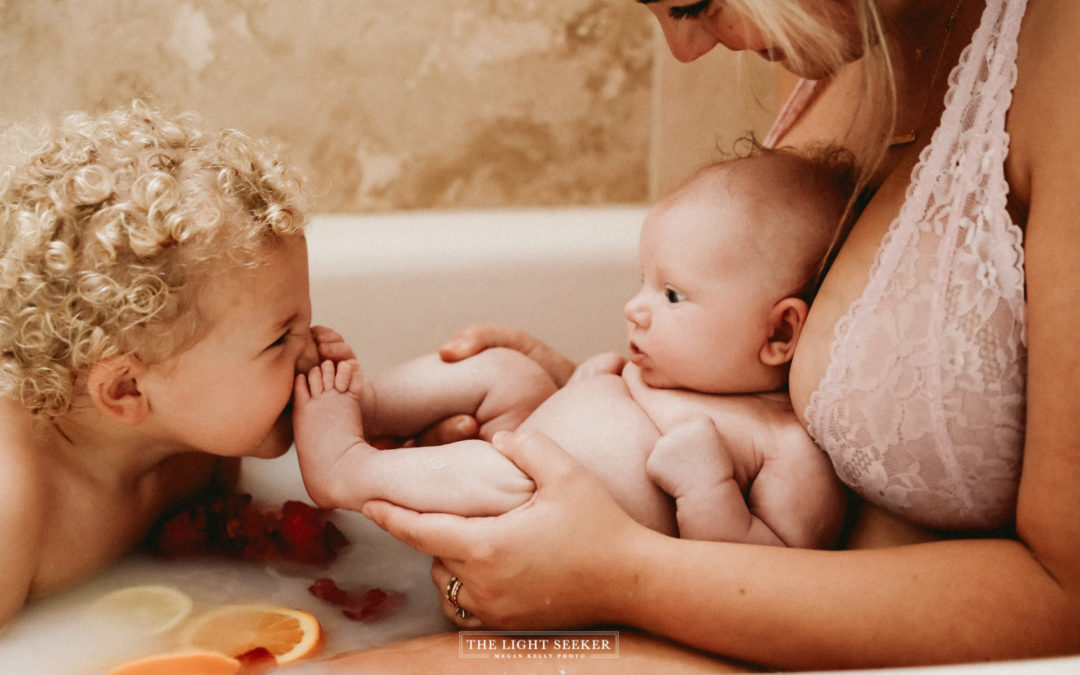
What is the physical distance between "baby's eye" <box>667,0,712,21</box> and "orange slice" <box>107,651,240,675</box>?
727mm

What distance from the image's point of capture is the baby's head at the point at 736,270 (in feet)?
2.98

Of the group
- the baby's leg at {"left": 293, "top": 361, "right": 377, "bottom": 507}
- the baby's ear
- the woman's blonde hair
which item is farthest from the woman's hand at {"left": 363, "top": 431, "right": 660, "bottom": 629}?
the woman's blonde hair

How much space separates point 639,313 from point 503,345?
274 mm

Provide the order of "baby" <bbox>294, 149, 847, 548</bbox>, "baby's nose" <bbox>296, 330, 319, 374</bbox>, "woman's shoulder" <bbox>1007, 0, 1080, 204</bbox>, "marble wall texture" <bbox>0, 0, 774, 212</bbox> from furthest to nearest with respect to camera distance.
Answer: "marble wall texture" <bbox>0, 0, 774, 212</bbox>, "baby's nose" <bbox>296, 330, 319, 374</bbox>, "baby" <bbox>294, 149, 847, 548</bbox>, "woman's shoulder" <bbox>1007, 0, 1080, 204</bbox>

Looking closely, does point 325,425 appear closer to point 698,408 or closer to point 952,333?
point 698,408

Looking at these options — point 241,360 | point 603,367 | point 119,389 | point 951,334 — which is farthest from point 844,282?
point 119,389

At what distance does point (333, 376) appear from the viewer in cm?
99

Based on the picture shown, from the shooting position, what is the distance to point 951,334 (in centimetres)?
73

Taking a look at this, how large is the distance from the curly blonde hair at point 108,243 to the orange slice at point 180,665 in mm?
256

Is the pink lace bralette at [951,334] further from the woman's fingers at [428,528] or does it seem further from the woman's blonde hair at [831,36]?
the woman's fingers at [428,528]

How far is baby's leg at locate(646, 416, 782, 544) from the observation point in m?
0.86

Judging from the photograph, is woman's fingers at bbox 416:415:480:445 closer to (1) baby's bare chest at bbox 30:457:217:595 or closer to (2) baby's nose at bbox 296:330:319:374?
(2) baby's nose at bbox 296:330:319:374

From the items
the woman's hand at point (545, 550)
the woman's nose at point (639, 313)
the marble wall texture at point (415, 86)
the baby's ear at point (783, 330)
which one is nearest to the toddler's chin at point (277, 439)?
the woman's hand at point (545, 550)

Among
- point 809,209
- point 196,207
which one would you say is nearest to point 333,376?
point 196,207
